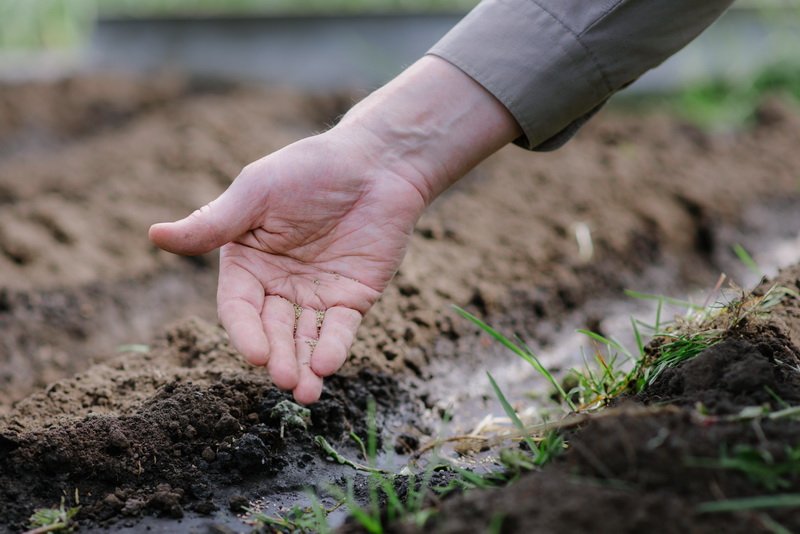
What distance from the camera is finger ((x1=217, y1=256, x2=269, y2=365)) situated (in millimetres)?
1612

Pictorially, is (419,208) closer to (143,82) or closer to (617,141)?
(617,141)

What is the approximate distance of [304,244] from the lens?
1900mm

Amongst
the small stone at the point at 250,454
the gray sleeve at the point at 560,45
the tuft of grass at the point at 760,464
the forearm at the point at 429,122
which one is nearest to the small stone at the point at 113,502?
the small stone at the point at 250,454

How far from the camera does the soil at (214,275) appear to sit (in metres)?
1.71

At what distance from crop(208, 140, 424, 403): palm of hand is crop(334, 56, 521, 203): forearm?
7 cm

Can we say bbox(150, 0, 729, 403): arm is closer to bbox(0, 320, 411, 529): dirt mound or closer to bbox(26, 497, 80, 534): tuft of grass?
bbox(0, 320, 411, 529): dirt mound

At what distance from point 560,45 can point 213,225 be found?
921mm

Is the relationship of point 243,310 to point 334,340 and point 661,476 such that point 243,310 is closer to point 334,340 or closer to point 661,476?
point 334,340

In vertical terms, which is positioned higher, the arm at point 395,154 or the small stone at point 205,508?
the arm at point 395,154

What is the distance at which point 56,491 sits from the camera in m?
1.63

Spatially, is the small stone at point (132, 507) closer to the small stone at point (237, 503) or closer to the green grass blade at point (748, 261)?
the small stone at point (237, 503)

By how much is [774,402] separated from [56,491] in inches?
54.4

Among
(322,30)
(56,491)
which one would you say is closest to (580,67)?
(56,491)

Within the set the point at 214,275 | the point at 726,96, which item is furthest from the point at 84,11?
the point at 726,96
